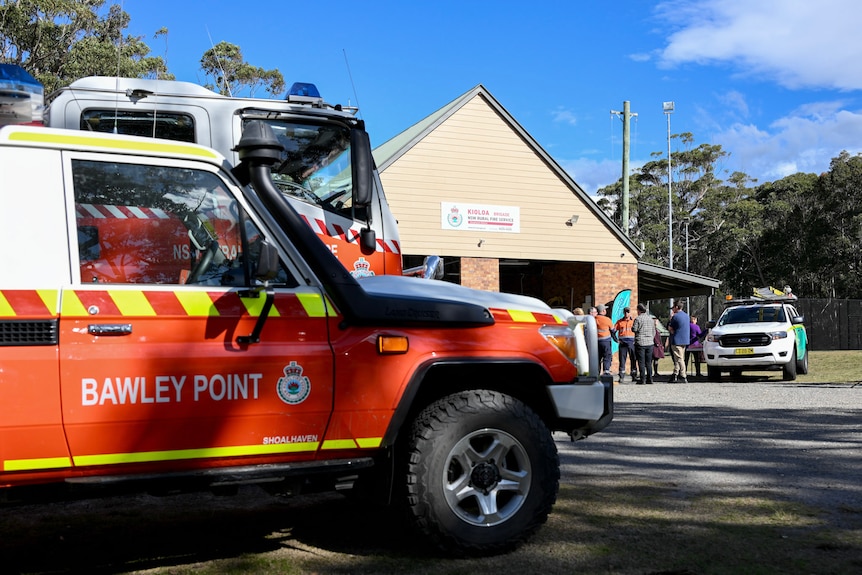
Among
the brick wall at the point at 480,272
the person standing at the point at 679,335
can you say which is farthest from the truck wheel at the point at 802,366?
the brick wall at the point at 480,272

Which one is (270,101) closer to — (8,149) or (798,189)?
(8,149)

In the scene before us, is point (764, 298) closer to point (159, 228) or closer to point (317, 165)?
point (317, 165)

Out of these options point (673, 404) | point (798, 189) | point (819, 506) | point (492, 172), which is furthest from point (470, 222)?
point (798, 189)

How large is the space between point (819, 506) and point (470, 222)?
57.4ft

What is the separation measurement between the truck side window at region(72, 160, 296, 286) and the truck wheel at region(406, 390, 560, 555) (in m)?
1.07

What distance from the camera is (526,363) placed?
4.33 m

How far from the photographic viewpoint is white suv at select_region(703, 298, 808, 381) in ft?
56.5

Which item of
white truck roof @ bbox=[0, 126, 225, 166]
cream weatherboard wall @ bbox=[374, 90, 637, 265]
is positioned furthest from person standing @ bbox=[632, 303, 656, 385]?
white truck roof @ bbox=[0, 126, 225, 166]

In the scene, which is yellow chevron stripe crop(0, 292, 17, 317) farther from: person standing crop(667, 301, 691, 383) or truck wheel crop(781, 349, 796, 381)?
truck wheel crop(781, 349, 796, 381)

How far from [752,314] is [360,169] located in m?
14.8

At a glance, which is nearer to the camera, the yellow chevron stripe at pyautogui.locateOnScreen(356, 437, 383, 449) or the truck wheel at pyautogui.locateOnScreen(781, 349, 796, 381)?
the yellow chevron stripe at pyautogui.locateOnScreen(356, 437, 383, 449)

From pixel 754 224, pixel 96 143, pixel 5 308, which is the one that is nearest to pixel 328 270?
pixel 96 143

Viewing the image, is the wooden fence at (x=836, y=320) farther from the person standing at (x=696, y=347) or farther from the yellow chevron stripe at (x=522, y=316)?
the yellow chevron stripe at (x=522, y=316)

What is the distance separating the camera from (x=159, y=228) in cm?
378
